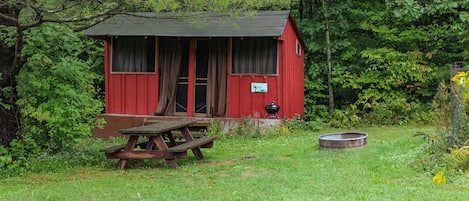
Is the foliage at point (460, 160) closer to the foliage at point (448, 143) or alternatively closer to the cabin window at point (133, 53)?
the foliage at point (448, 143)

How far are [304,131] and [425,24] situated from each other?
5774 mm

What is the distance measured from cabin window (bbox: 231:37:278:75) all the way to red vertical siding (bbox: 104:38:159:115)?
2.03 m

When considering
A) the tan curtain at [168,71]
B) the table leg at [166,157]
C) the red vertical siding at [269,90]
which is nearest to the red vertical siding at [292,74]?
the red vertical siding at [269,90]

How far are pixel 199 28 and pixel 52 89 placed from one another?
14.7ft

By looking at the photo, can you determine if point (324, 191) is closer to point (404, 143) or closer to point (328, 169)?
point (328, 169)

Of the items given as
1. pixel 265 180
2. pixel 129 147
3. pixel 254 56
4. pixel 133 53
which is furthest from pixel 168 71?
pixel 265 180

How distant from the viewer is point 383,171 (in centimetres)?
668

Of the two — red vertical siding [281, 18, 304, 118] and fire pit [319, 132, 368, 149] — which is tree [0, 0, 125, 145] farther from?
red vertical siding [281, 18, 304, 118]

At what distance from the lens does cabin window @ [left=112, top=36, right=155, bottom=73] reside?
12.7 meters

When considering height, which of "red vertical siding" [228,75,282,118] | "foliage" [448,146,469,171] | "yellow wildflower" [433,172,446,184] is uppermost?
"red vertical siding" [228,75,282,118]

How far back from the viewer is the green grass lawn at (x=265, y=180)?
18.4 feet

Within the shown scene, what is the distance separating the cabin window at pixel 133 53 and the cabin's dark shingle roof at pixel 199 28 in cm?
32

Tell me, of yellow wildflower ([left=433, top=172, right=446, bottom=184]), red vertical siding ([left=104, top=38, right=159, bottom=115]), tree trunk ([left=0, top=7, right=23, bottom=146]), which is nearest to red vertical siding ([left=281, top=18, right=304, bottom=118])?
red vertical siding ([left=104, top=38, right=159, bottom=115])

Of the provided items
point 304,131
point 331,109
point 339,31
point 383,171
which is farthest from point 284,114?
point 383,171
